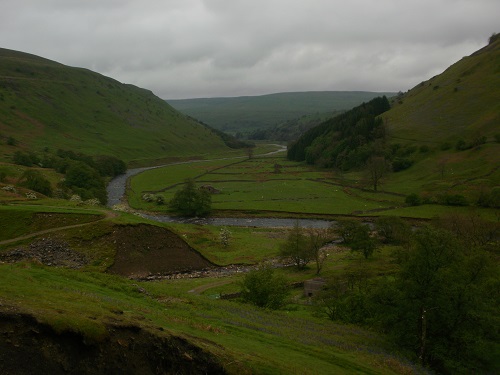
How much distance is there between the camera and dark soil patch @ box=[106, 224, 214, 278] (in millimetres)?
52594

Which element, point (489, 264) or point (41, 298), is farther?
point (489, 264)

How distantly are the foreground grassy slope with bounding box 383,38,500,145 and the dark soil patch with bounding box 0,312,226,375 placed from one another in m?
150

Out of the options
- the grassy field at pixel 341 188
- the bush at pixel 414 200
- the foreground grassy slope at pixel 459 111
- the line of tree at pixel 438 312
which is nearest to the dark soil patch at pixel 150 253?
the line of tree at pixel 438 312

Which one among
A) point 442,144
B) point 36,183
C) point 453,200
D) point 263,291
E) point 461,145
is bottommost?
point 263,291

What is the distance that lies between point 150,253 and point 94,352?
137 ft

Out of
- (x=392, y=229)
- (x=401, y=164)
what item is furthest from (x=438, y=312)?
(x=401, y=164)

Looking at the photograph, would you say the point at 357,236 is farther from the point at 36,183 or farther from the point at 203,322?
the point at 36,183

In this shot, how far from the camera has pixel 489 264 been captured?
131 ft

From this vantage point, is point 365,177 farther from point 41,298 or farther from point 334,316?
point 41,298

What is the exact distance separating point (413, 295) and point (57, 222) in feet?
142

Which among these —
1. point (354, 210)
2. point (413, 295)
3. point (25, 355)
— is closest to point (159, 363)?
point (25, 355)

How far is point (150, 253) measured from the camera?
186 feet

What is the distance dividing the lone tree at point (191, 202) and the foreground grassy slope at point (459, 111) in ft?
311

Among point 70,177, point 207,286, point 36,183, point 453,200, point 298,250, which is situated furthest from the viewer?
point 70,177
